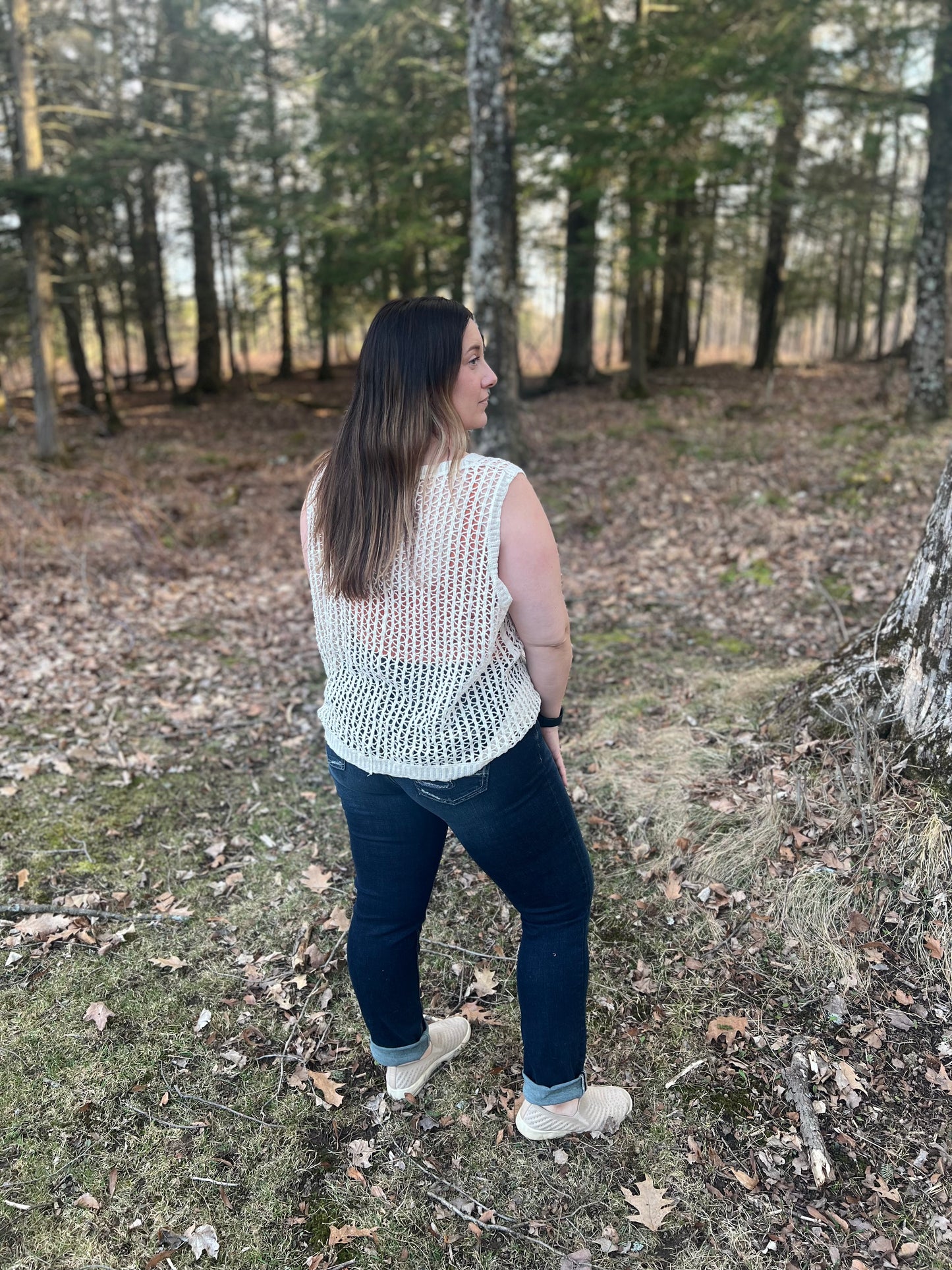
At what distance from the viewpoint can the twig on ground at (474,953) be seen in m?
3.18

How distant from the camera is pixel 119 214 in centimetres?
1983

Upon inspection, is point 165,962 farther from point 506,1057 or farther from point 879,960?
point 879,960

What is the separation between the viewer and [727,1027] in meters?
2.77

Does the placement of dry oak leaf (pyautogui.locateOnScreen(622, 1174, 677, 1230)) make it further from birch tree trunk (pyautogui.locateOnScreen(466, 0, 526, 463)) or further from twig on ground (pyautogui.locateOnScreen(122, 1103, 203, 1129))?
birch tree trunk (pyautogui.locateOnScreen(466, 0, 526, 463))

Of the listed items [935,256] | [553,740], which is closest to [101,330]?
[935,256]

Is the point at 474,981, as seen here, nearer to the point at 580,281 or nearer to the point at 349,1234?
the point at 349,1234

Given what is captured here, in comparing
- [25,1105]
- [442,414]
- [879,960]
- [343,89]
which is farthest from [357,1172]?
[343,89]

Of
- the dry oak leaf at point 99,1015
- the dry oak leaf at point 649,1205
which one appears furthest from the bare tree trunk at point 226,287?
the dry oak leaf at point 649,1205

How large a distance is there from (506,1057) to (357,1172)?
61 cm

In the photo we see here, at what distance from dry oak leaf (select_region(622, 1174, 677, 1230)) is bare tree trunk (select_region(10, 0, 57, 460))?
1410cm

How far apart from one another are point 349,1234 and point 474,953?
1.11 metres

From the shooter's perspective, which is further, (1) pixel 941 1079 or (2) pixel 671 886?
(2) pixel 671 886

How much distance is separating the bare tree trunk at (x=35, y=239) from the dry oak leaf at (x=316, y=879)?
40.0 feet

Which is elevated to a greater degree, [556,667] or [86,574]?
[556,667]
